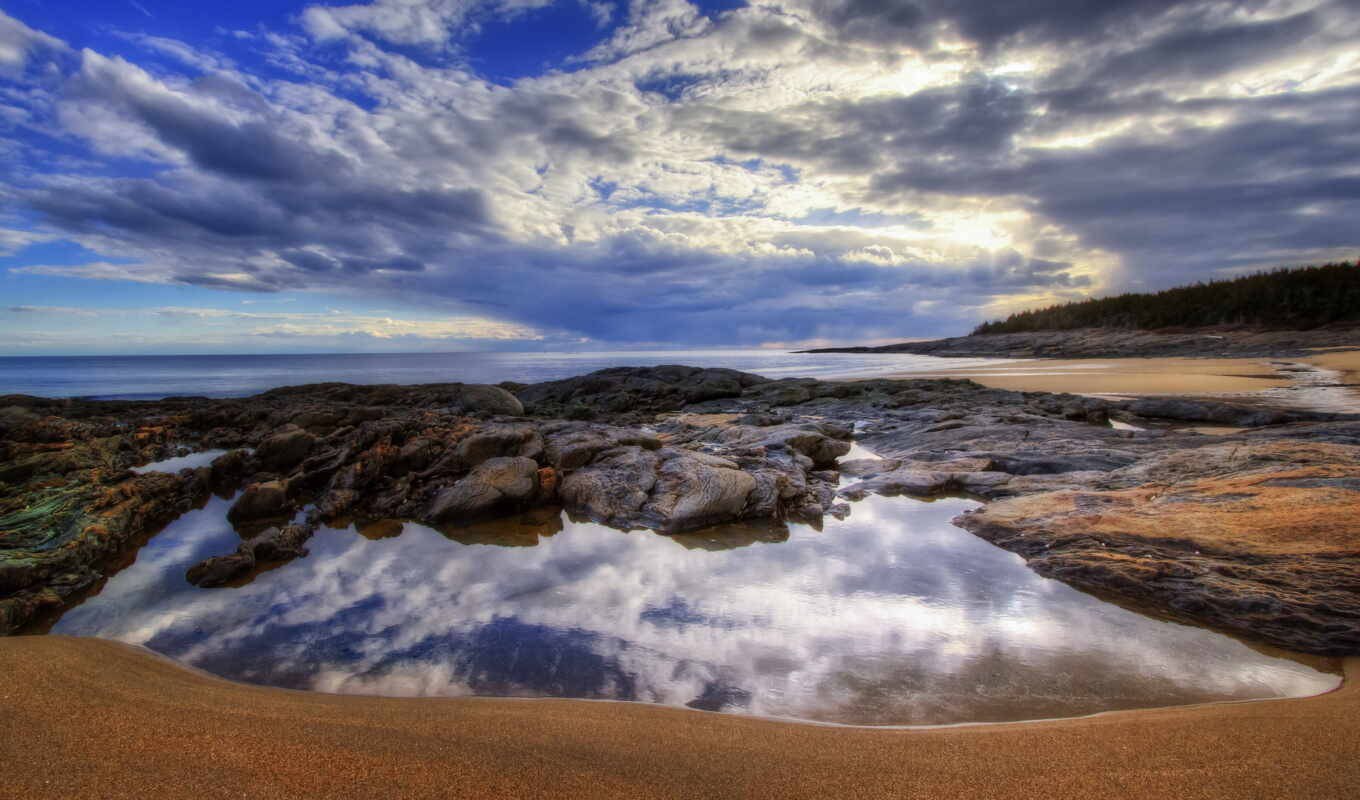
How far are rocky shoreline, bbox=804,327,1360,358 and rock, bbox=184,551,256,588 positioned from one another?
4326cm

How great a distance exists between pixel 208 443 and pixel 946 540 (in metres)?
13.7

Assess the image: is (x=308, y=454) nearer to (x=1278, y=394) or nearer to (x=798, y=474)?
(x=798, y=474)

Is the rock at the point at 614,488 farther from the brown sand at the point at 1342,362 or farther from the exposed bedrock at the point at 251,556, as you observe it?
the brown sand at the point at 1342,362

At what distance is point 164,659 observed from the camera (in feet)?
11.2

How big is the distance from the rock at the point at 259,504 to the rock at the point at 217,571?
6.31ft

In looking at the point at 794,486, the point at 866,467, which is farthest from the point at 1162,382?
the point at 794,486

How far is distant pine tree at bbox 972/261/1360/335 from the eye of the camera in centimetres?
3661

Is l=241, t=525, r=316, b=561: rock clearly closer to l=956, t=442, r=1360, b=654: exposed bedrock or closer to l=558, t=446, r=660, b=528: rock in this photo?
l=558, t=446, r=660, b=528: rock

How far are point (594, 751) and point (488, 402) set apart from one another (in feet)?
53.7

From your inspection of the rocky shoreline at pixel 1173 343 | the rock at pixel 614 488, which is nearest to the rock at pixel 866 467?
the rock at pixel 614 488

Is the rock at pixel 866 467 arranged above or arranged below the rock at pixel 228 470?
below

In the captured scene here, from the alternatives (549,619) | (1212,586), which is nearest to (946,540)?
(1212,586)

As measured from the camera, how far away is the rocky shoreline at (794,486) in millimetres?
4137

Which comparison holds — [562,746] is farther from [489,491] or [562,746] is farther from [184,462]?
[184,462]
